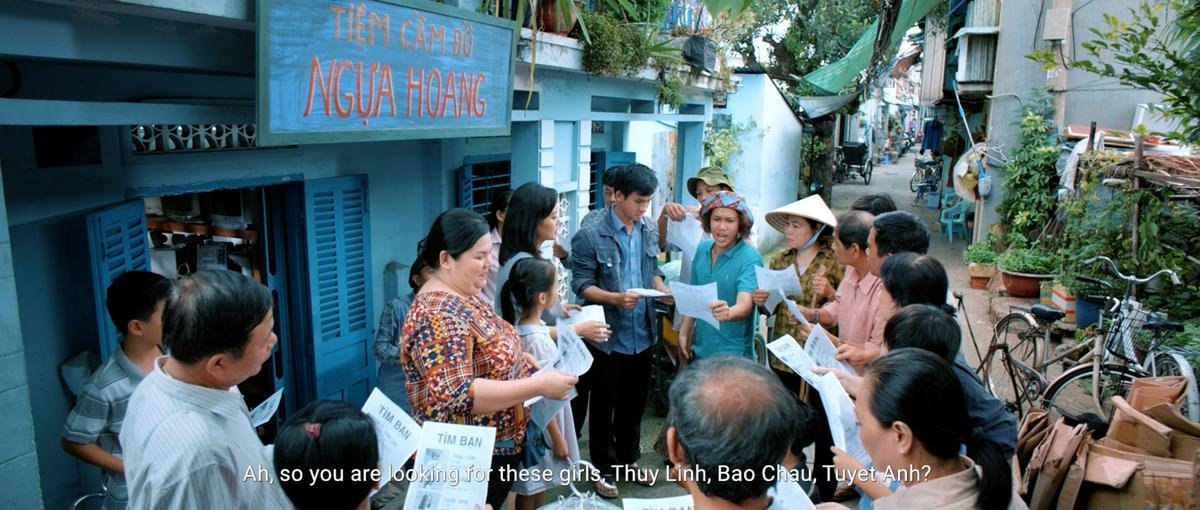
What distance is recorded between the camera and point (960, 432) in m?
1.81

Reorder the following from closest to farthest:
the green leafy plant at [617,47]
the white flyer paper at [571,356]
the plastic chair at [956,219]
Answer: the white flyer paper at [571,356] → the green leafy plant at [617,47] → the plastic chair at [956,219]

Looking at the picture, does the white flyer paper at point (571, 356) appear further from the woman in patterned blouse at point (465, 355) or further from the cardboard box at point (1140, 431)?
the cardboard box at point (1140, 431)

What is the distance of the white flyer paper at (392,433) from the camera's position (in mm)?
2094

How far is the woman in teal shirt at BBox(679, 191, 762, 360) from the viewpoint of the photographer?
3.90 meters

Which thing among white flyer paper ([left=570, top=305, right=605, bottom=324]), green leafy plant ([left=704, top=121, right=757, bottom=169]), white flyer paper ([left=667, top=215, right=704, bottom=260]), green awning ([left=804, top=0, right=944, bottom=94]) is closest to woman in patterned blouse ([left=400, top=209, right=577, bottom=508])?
white flyer paper ([left=570, top=305, right=605, bottom=324])

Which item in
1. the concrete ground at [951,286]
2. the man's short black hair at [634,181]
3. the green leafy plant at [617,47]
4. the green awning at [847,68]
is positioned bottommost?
the concrete ground at [951,286]

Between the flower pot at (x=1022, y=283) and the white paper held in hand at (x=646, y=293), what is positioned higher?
the white paper held in hand at (x=646, y=293)

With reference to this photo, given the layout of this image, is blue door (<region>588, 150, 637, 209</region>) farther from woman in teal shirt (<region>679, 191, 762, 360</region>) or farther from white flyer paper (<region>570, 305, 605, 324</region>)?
white flyer paper (<region>570, 305, 605, 324</region>)

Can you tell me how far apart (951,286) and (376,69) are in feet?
29.9

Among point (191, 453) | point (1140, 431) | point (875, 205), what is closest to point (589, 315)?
point (875, 205)

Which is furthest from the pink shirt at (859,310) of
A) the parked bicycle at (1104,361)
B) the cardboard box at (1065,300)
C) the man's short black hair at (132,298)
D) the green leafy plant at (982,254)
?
the green leafy plant at (982,254)

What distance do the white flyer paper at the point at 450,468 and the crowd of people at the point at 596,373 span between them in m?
0.17

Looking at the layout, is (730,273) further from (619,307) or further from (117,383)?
(117,383)

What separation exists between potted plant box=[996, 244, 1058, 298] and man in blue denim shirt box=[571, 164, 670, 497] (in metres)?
6.33
